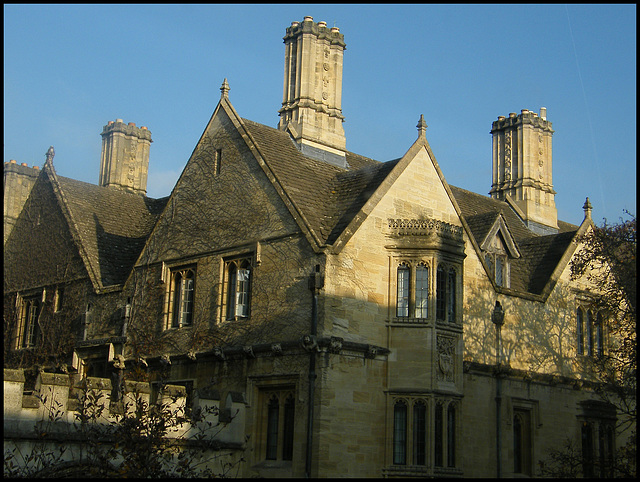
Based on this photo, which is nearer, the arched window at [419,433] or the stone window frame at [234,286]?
the arched window at [419,433]

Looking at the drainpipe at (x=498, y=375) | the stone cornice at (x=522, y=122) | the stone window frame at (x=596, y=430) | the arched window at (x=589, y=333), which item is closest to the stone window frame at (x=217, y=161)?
the drainpipe at (x=498, y=375)

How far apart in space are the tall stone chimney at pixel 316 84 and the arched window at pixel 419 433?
8.82 meters

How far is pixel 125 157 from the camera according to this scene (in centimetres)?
3597

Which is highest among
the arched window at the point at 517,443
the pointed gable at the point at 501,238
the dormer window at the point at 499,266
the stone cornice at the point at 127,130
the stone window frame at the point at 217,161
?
the stone cornice at the point at 127,130

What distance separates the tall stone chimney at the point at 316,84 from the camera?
87.7ft

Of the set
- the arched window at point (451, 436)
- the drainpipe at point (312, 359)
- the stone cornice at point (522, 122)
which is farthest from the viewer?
the stone cornice at point (522, 122)

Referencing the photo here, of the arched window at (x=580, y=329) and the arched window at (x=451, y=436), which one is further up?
the arched window at (x=580, y=329)

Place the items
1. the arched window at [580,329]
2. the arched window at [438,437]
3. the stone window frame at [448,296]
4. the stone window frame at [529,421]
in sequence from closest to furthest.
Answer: the arched window at [438,437] → the stone window frame at [448,296] → the stone window frame at [529,421] → the arched window at [580,329]

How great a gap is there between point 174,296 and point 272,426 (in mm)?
5289

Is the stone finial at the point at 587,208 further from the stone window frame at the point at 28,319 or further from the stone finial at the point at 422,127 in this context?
the stone window frame at the point at 28,319

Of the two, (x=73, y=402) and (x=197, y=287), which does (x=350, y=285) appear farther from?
(x=73, y=402)

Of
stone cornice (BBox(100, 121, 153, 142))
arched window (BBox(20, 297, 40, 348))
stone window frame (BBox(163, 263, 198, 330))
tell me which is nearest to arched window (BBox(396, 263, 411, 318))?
stone window frame (BBox(163, 263, 198, 330))

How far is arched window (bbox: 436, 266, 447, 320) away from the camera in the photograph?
843 inches

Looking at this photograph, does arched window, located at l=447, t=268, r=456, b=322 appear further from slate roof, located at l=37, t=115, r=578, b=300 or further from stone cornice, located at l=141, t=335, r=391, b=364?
slate roof, located at l=37, t=115, r=578, b=300
